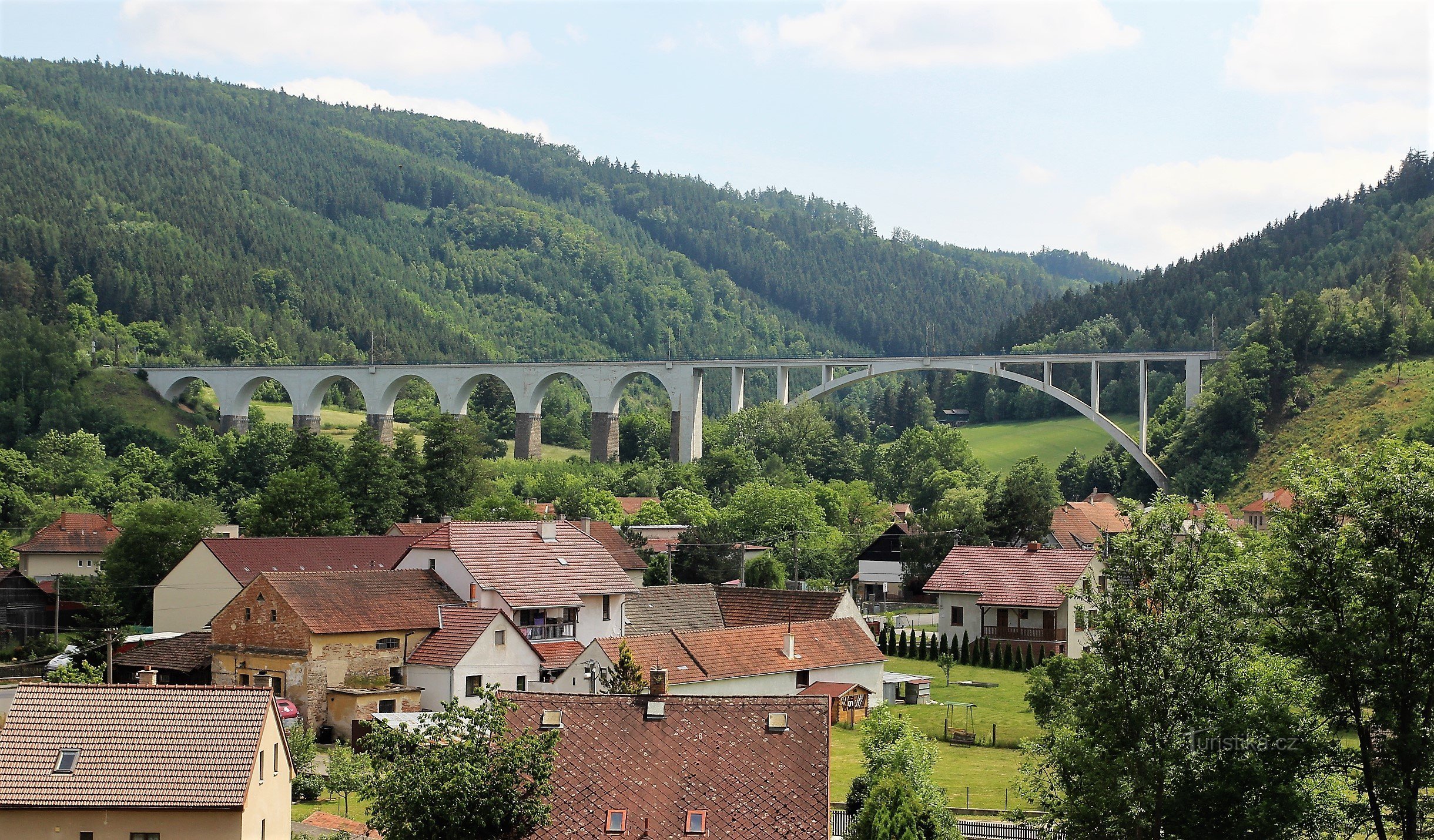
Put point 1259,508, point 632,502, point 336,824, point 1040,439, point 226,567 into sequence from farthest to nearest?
point 1040,439
point 632,502
point 1259,508
point 226,567
point 336,824

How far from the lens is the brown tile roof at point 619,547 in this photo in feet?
194

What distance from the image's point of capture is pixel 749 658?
134ft

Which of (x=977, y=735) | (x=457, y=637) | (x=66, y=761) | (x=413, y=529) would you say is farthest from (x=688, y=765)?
(x=413, y=529)

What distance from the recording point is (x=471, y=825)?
21.8m

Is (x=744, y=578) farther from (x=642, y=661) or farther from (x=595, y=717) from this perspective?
(x=595, y=717)

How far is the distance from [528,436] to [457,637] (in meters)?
74.2

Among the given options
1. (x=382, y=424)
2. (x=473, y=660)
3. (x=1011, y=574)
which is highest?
(x=382, y=424)

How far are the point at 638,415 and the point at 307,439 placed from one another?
4532cm

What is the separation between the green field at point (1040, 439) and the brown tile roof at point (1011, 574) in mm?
62355

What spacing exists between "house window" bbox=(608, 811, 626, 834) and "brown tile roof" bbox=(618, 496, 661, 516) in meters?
61.6

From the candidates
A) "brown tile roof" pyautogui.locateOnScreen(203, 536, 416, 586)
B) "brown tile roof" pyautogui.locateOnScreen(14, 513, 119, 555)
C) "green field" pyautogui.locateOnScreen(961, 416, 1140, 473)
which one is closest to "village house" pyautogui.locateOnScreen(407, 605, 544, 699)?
"brown tile roof" pyautogui.locateOnScreen(203, 536, 416, 586)

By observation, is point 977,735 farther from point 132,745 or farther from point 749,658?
point 132,745

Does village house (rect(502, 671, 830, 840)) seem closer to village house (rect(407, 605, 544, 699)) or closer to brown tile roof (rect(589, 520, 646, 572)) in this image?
village house (rect(407, 605, 544, 699))

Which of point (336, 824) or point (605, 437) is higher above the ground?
point (605, 437)
